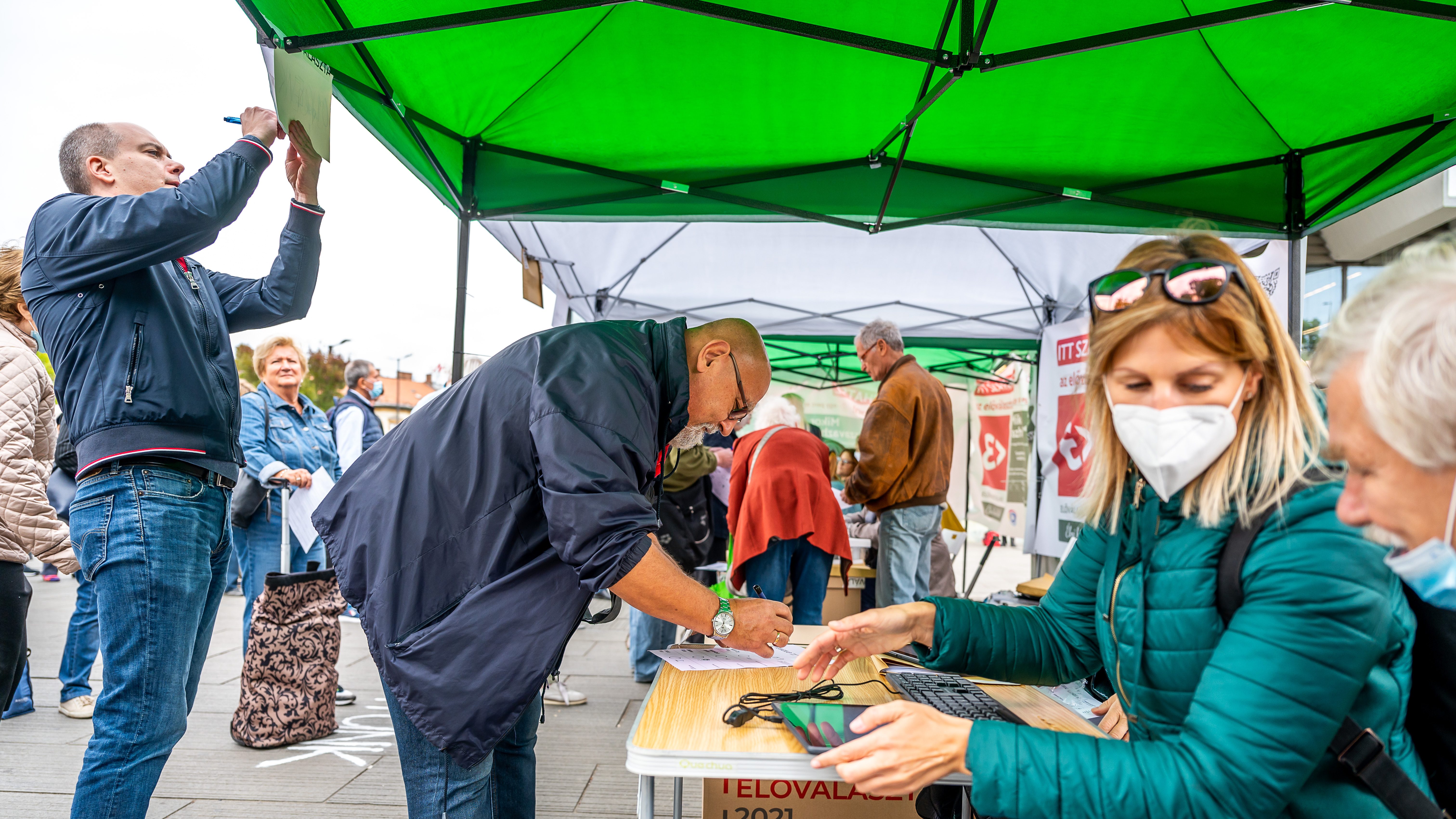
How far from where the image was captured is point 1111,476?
1266mm

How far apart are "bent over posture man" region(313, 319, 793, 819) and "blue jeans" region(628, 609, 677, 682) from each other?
109 inches

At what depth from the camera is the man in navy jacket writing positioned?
170cm

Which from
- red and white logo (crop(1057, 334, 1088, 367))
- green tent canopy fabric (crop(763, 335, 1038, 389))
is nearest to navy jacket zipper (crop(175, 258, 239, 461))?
red and white logo (crop(1057, 334, 1088, 367))

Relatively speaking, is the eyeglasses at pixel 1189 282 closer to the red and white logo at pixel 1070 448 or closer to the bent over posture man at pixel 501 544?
the bent over posture man at pixel 501 544

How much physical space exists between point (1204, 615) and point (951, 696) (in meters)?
0.58

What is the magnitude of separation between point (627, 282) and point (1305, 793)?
5.84 m

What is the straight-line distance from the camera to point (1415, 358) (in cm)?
70

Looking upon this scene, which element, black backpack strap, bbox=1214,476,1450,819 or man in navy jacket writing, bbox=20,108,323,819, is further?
man in navy jacket writing, bbox=20,108,323,819

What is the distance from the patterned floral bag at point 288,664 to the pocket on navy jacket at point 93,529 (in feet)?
5.21

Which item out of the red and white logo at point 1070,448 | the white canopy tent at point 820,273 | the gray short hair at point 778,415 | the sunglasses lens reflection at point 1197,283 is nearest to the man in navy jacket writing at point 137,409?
the sunglasses lens reflection at point 1197,283

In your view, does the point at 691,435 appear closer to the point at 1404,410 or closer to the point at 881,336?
the point at 1404,410

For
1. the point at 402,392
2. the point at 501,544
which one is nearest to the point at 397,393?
the point at 402,392

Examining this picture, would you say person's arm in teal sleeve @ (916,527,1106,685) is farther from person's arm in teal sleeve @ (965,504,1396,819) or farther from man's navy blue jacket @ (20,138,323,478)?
man's navy blue jacket @ (20,138,323,478)

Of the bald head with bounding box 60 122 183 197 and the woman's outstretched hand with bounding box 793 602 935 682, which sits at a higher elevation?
the bald head with bounding box 60 122 183 197
